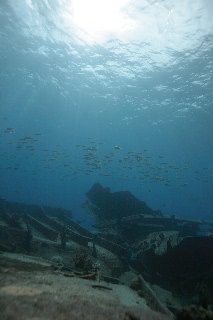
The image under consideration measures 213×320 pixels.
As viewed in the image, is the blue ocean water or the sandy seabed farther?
the blue ocean water

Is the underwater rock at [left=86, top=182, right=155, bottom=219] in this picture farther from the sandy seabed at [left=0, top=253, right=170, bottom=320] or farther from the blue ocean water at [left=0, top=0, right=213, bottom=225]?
the sandy seabed at [left=0, top=253, right=170, bottom=320]

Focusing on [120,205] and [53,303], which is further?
[120,205]

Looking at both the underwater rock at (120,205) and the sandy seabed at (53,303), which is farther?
the underwater rock at (120,205)

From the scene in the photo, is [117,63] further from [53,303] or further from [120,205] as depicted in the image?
[53,303]

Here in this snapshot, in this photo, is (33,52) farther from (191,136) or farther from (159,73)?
(191,136)

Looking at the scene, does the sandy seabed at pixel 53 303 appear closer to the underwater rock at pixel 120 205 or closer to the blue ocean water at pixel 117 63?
the underwater rock at pixel 120 205

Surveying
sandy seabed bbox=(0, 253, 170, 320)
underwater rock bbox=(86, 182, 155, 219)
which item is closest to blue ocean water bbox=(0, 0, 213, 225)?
underwater rock bbox=(86, 182, 155, 219)

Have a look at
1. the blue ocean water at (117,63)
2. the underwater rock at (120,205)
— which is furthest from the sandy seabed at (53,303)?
the blue ocean water at (117,63)

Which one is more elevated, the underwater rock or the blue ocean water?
the blue ocean water

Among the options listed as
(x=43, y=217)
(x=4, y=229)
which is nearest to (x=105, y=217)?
(x=43, y=217)

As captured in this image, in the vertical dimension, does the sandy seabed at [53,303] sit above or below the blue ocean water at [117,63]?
below

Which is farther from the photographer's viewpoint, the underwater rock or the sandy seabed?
the underwater rock

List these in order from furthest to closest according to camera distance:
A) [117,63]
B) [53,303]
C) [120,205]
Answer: [117,63] < [120,205] < [53,303]

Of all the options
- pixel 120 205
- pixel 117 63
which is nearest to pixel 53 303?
pixel 120 205
